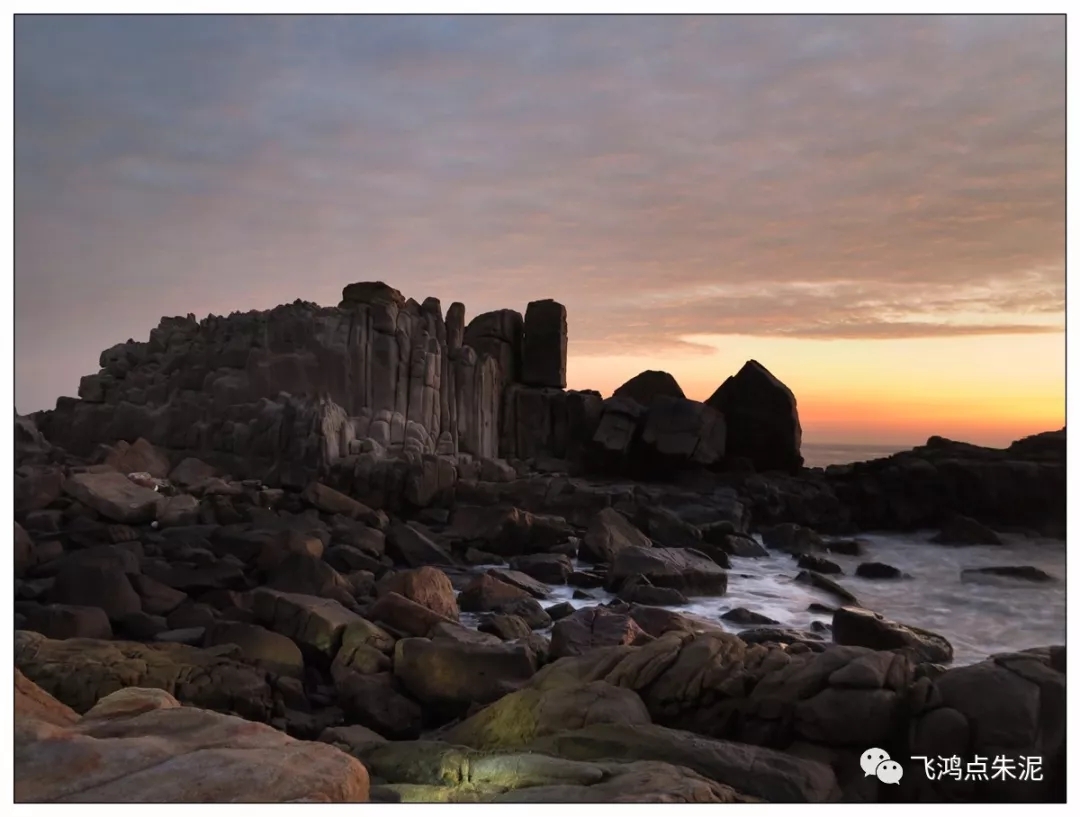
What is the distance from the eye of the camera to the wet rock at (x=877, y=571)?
9.30 meters

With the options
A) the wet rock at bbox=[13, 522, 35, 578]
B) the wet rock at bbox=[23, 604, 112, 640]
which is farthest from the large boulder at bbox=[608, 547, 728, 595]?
the wet rock at bbox=[13, 522, 35, 578]

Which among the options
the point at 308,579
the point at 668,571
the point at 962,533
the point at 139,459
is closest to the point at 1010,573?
the point at 668,571

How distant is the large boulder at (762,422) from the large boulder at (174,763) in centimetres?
1619

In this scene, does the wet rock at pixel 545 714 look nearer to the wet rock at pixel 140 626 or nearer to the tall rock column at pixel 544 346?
the wet rock at pixel 140 626

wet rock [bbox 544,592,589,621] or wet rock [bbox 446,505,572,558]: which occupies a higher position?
wet rock [bbox 446,505,572,558]

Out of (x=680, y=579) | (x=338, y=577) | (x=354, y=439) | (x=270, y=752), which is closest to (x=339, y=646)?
(x=338, y=577)

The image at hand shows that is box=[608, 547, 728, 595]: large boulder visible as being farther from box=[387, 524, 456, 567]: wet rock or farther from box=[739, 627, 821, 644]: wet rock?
box=[387, 524, 456, 567]: wet rock

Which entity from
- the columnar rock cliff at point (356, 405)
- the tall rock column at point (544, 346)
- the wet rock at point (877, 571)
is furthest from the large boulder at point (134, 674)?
the tall rock column at point (544, 346)

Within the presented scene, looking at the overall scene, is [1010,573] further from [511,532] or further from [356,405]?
[356,405]

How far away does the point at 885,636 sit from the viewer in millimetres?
6301

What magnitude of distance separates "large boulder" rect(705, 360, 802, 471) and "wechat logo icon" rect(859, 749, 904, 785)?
574 inches

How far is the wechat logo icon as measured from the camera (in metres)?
4.16

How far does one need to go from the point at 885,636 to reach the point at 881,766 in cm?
231
